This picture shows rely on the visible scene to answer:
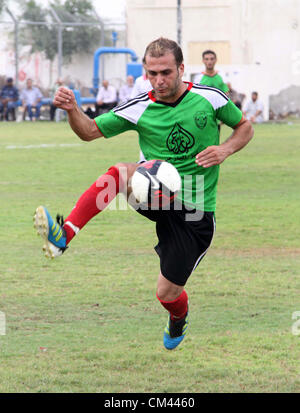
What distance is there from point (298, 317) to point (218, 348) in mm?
955

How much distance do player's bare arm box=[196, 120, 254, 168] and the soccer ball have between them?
193 mm

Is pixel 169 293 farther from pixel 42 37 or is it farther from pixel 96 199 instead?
pixel 42 37

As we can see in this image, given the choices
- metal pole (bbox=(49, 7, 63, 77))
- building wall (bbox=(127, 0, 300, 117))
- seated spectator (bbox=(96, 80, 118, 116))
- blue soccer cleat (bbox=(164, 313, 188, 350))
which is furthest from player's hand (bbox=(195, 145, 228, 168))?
building wall (bbox=(127, 0, 300, 117))

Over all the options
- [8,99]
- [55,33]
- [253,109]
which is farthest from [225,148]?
[55,33]

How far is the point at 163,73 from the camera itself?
199 inches

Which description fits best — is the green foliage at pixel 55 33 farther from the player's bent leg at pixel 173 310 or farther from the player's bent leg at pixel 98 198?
the player's bent leg at pixel 98 198

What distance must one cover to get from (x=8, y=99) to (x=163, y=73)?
2664 cm

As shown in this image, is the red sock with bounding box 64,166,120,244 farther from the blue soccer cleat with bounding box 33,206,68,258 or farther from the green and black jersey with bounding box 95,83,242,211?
the green and black jersey with bounding box 95,83,242,211

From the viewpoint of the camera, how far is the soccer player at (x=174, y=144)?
5043 millimetres

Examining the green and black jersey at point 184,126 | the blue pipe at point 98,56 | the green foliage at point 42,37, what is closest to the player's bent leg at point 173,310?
the green and black jersey at point 184,126

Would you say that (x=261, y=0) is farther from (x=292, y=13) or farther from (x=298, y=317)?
(x=298, y=317)

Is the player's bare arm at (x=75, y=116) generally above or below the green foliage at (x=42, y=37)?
below

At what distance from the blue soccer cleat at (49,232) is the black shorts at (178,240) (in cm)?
65

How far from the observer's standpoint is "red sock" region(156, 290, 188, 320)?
217 inches
